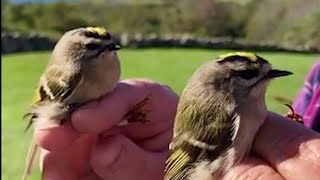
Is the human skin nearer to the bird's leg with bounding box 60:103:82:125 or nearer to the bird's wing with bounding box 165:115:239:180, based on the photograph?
the bird's leg with bounding box 60:103:82:125

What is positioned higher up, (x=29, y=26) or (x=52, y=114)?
(x=52, y=114)

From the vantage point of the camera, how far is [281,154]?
75 cm

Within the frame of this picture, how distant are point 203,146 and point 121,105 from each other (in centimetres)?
20

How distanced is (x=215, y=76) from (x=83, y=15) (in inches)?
470

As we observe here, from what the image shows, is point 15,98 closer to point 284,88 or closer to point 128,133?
point 284,88

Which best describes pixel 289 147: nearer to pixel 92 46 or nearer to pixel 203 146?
pixel 203 146

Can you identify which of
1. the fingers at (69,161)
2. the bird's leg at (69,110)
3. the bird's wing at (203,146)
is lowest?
the fingers at (69,161)

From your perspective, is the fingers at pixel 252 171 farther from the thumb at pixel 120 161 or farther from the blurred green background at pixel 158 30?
the blurred green background at pixel 158 30

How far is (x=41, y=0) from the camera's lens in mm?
13047

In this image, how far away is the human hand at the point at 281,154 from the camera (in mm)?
725

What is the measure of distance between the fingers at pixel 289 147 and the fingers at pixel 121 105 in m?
0.24

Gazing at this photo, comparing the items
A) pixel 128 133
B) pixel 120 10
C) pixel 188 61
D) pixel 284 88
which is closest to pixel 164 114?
pixel 128 133

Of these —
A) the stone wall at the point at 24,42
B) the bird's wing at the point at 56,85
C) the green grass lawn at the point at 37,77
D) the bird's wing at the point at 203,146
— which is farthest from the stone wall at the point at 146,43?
the bird's wing at the point at 203,146

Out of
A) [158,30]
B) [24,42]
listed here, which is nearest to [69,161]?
[24,42]
